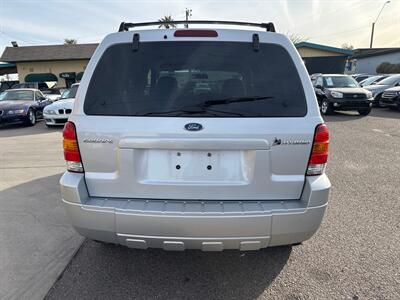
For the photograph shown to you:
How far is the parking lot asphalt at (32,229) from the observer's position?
9.02 ft

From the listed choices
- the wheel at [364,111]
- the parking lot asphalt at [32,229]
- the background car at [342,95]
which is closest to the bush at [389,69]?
the background car at [342,95]

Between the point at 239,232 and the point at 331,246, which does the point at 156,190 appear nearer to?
the point at 239,232

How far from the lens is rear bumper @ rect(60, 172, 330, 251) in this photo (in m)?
2.23

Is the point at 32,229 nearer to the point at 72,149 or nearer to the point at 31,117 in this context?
the point at 72,149

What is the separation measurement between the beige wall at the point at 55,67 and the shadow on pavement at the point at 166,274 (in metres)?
32.6

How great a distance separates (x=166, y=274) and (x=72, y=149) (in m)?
1.37

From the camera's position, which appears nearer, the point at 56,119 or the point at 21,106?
the point at 56,119

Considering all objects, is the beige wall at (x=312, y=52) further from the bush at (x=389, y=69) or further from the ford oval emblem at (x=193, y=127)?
the ford oval emblem at (x=193, y=127)

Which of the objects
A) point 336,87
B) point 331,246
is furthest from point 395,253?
point 336,87

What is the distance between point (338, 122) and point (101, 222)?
11435 millimetres

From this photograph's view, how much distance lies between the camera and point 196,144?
2.25m

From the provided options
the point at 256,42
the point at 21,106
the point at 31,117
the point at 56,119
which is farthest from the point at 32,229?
the point at 31,117

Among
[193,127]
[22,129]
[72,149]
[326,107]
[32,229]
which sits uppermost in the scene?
[193,127]

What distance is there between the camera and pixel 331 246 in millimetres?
3242
